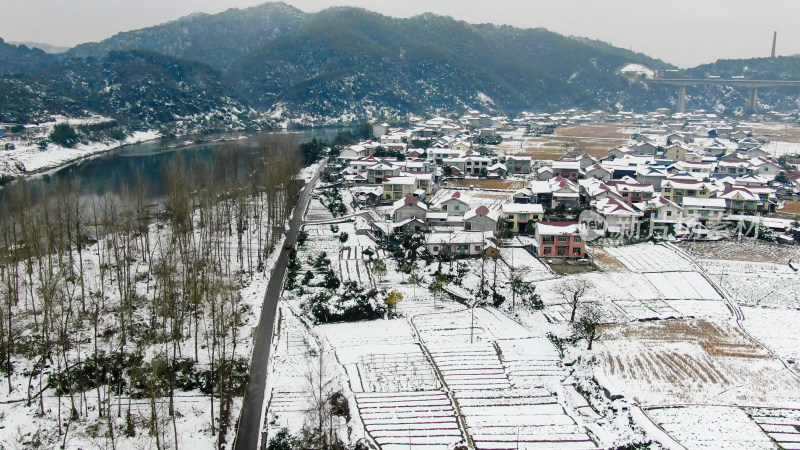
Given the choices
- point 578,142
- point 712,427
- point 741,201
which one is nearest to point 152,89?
point 578,142

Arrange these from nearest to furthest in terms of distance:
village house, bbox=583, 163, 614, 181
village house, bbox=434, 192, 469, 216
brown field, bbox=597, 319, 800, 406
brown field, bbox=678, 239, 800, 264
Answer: brown field, bbox=597, 319, 800, 406
brown field, bbox=678, 239, 800, 264
village house, bbox=434, 192, 469, 216
village house, bbox=583, 163, 614, 181

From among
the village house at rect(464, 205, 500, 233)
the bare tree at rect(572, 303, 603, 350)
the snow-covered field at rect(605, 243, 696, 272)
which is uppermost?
the village house at rect(464, 205, 500, 233)

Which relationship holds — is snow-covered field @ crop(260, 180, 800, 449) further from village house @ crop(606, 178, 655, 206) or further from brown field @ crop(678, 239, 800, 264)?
village house @ crop(606, 178, 655, 206)

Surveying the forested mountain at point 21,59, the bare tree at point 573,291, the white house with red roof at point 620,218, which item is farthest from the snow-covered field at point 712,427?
the forested mountain at point 21,59


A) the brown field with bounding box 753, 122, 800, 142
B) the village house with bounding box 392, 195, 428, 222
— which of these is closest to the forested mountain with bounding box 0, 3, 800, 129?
the brown field with bounding box 753, 122, 800, 142

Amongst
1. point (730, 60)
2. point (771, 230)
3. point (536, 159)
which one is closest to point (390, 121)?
point (536, 159)

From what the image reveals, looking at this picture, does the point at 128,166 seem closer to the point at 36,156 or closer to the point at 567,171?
the point at 36,156

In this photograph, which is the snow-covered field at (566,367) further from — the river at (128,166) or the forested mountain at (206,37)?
the forested mountain at (206,37)

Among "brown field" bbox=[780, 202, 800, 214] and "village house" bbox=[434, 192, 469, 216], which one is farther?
"brown field" bbox=[780, 202, 800, 214]
